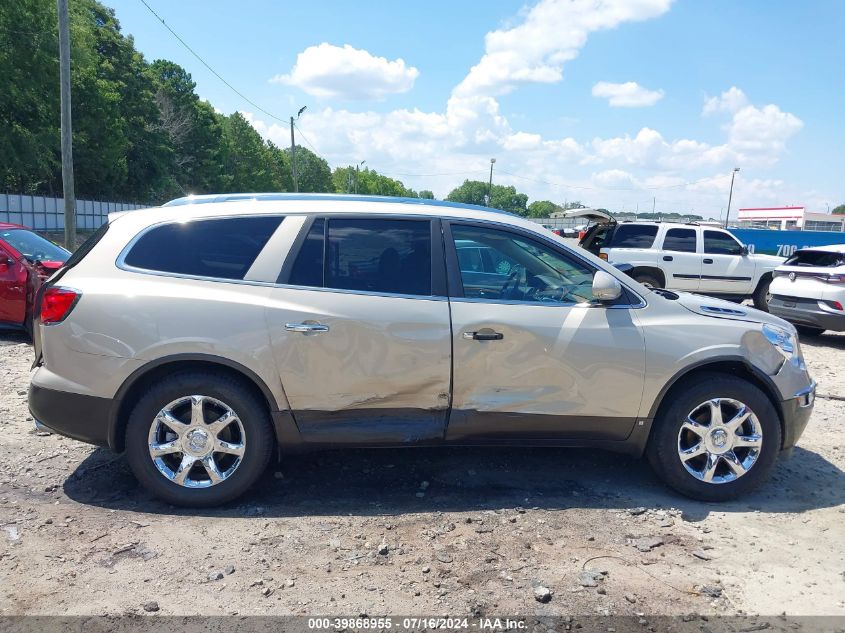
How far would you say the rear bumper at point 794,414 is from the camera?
12.8ft

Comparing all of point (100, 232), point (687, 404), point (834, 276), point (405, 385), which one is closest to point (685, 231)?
point (834, 276)

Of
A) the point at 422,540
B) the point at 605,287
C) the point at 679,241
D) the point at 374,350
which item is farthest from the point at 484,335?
the point at 679,241

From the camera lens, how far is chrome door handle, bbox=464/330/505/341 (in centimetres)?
367

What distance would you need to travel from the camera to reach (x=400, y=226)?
3.87 metres

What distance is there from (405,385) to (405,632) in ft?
4.63

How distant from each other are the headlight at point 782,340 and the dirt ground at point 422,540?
96 cm

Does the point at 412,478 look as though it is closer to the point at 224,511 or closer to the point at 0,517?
the point at 224,511

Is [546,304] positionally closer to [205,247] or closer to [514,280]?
[514,280]

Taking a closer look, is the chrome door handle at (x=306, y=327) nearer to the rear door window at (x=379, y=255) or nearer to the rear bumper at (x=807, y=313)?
the rear door window at (x=379, y=255)

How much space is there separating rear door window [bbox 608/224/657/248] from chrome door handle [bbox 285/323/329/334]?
1025 centimetres

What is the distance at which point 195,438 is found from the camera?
362cm

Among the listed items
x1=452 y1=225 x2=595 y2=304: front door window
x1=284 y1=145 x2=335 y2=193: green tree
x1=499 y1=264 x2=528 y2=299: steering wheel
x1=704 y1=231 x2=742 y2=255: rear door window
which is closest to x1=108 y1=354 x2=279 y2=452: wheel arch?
x1=452 y1=225 x2=595 y2=304: front door window

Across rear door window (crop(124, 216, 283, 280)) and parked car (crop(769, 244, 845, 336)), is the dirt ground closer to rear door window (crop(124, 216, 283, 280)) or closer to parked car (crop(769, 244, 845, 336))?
rear door window (crop(124, 216, 283, 280))

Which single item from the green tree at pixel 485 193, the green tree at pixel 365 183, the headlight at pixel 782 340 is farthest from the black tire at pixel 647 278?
the green tree at pixel 485 193
